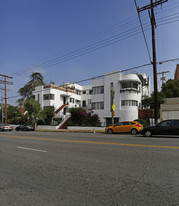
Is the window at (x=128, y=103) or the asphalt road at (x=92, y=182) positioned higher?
the window at (x=128, y=103)

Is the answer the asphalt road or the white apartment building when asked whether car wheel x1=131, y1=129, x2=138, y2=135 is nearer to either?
the white apartment building

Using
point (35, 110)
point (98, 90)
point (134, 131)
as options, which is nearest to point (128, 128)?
point (134, 131)

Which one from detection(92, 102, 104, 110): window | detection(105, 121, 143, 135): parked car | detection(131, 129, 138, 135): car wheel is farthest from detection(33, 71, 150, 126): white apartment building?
detection(131, 129, 138, 135): car wheel

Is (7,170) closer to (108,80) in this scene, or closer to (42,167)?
(42,167)

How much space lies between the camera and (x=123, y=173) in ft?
15.6

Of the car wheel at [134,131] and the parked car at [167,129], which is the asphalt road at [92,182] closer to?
the parked car at [167,129]

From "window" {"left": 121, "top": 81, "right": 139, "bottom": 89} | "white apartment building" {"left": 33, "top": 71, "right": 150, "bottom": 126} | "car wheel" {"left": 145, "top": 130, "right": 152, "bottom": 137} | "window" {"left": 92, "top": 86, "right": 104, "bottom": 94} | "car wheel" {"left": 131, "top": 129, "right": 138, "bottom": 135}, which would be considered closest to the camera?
"car wheel" {"left": 145, "top": 130, "right": 152, "bottom": 137}

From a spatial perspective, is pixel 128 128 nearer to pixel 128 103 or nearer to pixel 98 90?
pixel 128 103

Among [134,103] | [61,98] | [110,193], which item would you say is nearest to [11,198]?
[110,193]

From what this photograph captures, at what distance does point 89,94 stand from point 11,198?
44.9m

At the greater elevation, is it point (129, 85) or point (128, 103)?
point (129, 85)

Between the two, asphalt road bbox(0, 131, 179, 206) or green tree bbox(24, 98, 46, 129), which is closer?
asphalt road bbox(0, 131, 179, 206)

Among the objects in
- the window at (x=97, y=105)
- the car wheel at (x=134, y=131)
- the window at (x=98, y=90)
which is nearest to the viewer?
the car wheel at (x=134, y=131)

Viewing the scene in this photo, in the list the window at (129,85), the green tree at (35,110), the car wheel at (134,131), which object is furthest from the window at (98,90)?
the car wheel at (134,131)
